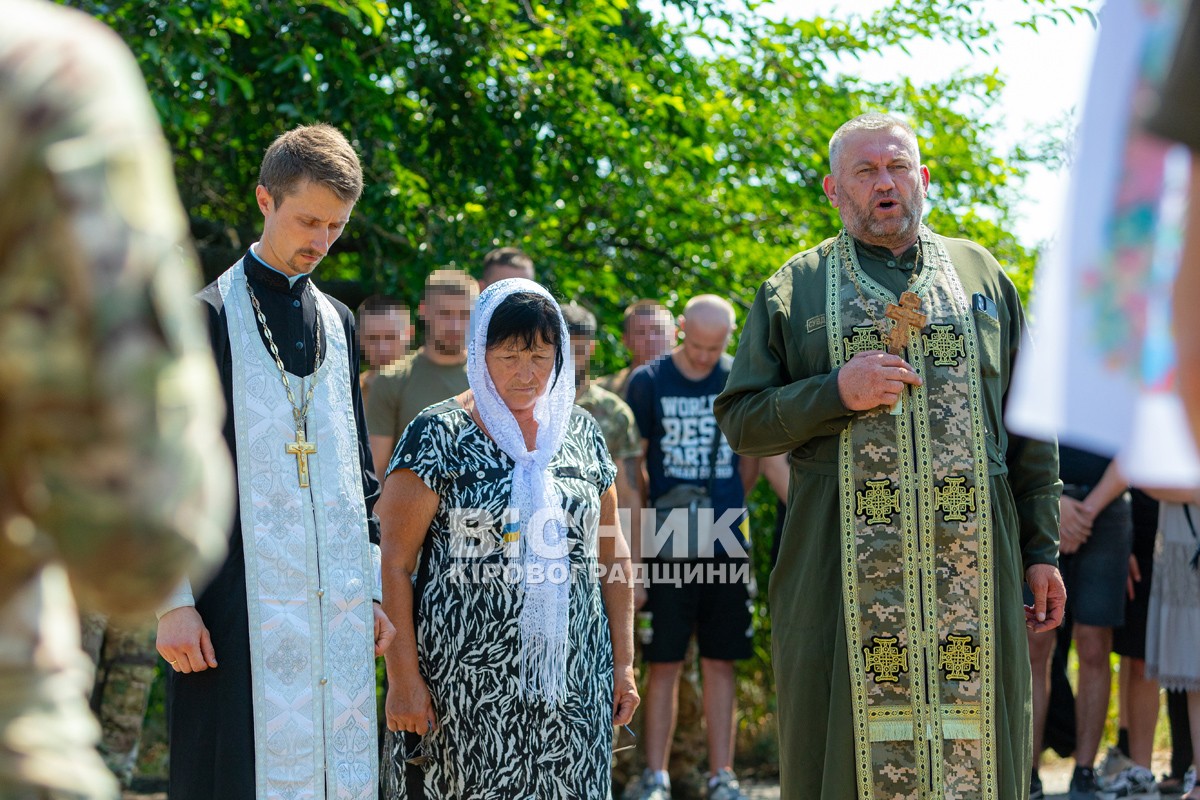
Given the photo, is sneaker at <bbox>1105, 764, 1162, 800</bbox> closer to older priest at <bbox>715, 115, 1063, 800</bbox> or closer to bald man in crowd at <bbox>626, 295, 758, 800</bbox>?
bald man in crowd at <bbox>626, 295, 758, 800</bbox>

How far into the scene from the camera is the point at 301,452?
4.15 meters

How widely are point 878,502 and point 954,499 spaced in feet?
0.73

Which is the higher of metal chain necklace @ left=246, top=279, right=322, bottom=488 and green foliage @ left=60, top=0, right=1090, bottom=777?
green foliage @ left=60, top=0, right=1090, bottom=777

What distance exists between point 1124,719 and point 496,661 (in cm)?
478

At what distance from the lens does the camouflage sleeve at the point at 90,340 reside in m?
1.54

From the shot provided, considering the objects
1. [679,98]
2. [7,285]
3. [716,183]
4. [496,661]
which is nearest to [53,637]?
[7,285]

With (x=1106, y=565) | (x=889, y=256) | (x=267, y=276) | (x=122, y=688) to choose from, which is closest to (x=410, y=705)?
(x=267, y=276)

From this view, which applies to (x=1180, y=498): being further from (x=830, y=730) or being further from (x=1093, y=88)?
(x=1093, y=88)

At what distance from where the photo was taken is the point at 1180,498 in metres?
7.17

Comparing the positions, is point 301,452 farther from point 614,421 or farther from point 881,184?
point 614,421

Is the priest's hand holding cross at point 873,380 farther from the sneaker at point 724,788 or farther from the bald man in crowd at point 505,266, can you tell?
the sneaker at point 724,788

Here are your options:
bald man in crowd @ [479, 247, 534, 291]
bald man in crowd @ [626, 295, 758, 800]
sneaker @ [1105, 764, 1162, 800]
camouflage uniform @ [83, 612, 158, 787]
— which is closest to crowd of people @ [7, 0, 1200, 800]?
bald man in crowd @ [479, 247, 534, 291]

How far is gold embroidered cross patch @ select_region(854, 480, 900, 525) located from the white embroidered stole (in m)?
1.46

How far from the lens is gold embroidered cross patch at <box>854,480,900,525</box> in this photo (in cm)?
442
